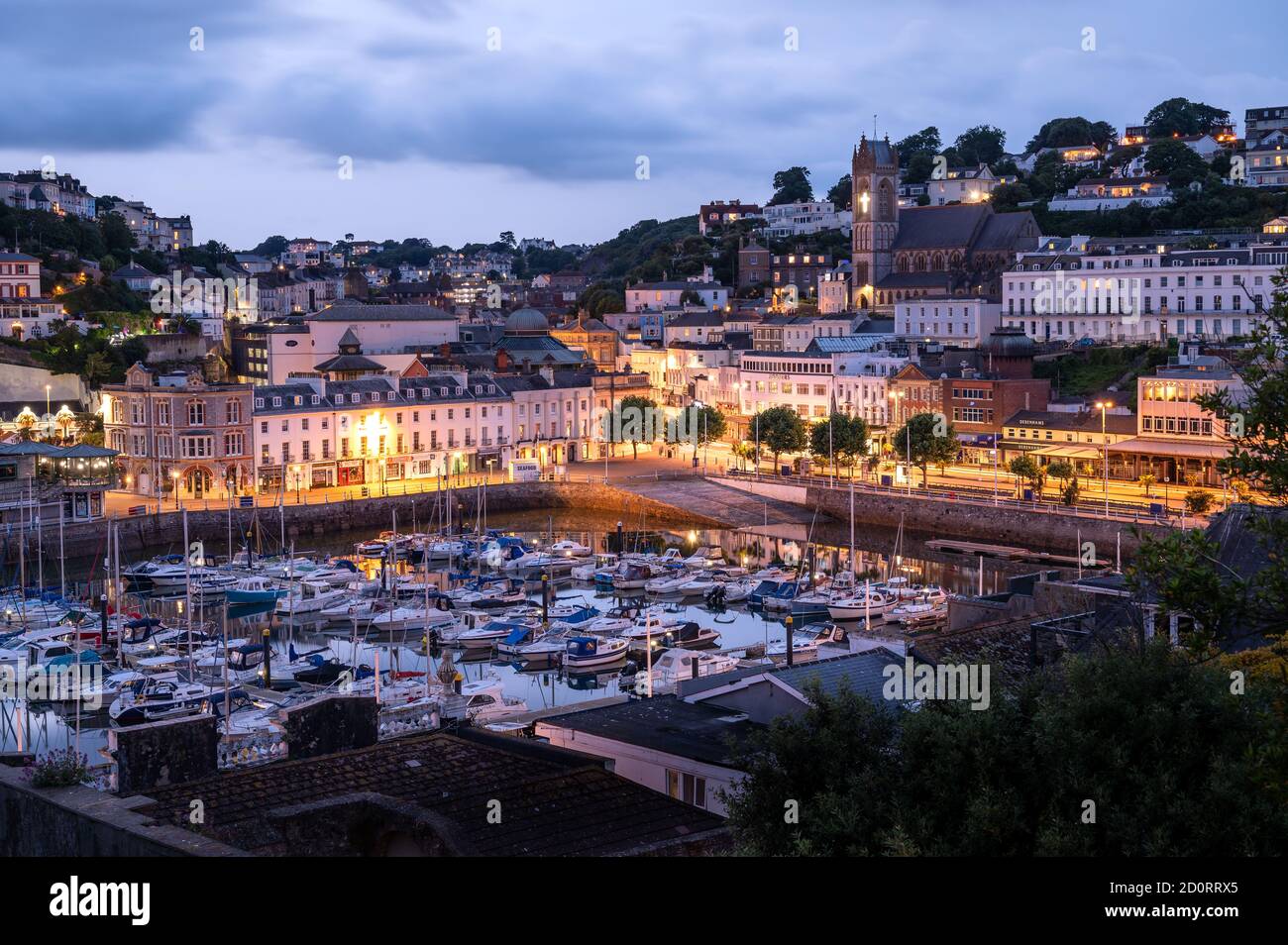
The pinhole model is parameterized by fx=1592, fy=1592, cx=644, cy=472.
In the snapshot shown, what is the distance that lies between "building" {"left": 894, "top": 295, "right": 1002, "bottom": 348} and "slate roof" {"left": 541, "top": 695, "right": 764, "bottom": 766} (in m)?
56.6

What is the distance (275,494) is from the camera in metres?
53.4

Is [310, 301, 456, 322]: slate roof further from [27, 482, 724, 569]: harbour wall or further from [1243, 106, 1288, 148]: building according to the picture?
[1243, 106, 1288, 148]: building

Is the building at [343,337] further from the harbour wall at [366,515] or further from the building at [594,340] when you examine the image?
the building at [594,340]

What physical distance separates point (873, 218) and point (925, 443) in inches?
1382

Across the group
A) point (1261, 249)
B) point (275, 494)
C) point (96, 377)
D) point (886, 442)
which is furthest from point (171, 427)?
point (1261, 249)

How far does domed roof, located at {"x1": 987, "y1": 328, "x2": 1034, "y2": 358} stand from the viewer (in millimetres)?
59000

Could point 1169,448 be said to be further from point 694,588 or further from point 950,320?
point 950,320

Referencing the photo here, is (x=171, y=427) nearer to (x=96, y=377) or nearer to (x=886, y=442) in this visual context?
(x=96, y=377)

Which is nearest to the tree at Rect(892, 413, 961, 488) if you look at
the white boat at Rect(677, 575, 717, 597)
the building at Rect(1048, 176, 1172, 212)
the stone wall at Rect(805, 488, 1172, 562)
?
the stone wall at Rect(805, 488, 1172, 562)

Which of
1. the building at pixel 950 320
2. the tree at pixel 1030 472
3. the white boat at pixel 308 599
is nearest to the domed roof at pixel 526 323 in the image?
the building at pixel 950 320

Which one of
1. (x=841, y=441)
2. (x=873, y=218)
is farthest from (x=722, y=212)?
(x=841, y=441)

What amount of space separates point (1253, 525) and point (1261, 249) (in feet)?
194
